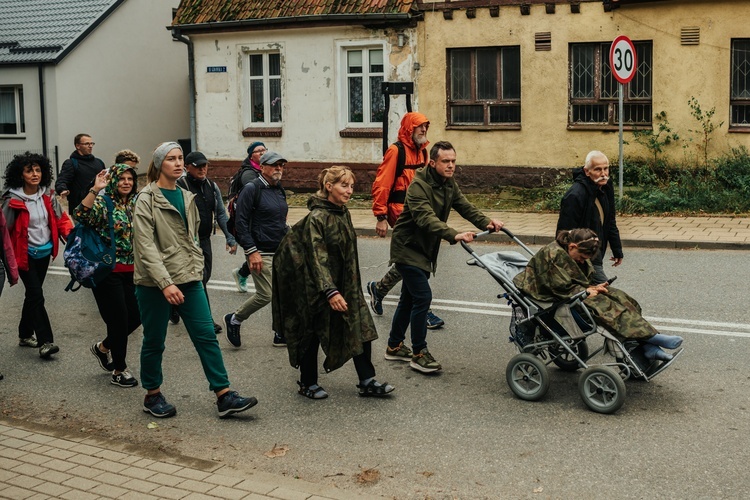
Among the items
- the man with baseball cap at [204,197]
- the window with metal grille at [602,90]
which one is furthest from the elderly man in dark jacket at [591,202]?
the window with metal grille at [602,90]

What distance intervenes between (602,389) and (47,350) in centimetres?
489

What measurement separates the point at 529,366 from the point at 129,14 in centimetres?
2397

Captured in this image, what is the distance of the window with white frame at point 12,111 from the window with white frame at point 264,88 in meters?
7.17

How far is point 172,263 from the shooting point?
7074mm

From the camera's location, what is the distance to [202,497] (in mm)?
5598

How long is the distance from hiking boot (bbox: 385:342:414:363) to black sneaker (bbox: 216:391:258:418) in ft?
5.60

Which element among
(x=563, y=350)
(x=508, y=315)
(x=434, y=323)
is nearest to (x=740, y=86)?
(x=508, y=315)

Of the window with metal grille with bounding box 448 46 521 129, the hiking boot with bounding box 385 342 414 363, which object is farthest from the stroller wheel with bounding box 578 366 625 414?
the window with metal grille with bounding box 448 46 521 129

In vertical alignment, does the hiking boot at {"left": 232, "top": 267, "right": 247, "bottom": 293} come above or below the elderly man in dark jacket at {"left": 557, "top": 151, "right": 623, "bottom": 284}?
below

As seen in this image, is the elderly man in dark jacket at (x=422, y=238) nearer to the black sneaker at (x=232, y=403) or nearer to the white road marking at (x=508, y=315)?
the black sneaker at (x=232, y=403)

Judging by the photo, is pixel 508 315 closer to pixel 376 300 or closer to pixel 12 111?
pixel 376 300

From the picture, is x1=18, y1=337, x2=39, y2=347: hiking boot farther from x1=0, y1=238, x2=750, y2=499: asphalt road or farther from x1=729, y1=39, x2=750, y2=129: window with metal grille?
x1=729, y1=39, x2=750, y2=129: window with metal grille

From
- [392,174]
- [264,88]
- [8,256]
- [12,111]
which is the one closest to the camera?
[8,256]

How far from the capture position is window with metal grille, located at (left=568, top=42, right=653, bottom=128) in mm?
19984
